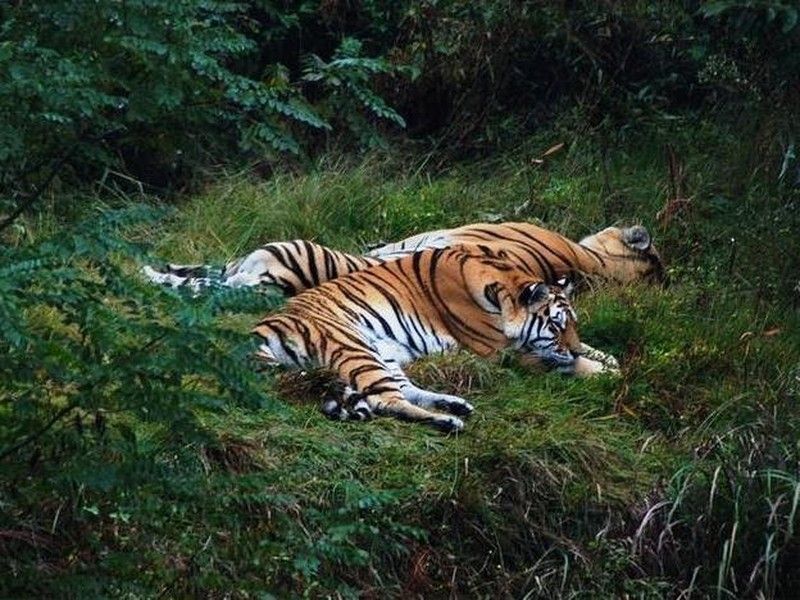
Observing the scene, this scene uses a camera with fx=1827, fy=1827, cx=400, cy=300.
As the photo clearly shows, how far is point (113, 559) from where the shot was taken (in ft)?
16.6

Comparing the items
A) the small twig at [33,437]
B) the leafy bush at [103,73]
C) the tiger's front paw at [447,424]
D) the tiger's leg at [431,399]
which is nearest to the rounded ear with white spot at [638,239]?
the tiger's leg at [431,399]

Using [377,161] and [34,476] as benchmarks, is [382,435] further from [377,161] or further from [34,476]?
[377,161]

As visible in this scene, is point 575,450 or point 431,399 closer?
point 575,450

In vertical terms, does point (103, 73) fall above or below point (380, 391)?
above

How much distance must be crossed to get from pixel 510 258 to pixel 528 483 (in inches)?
89.6

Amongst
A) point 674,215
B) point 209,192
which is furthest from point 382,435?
point 209,192

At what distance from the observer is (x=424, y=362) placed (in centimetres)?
749

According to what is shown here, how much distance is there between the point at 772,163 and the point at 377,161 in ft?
7.26

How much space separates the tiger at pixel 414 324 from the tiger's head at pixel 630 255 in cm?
46

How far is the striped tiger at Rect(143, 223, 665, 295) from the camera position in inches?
330

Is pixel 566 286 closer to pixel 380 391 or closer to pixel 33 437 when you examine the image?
pixel 380 391

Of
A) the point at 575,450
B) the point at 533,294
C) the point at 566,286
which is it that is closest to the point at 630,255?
the point at 566,286

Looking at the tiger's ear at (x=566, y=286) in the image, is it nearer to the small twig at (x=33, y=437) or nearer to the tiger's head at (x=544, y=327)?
the tiger's head at (x=544, y=327)

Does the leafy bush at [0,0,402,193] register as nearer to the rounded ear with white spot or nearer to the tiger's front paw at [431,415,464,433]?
the tiger's front paw at [431,415,464,433]
